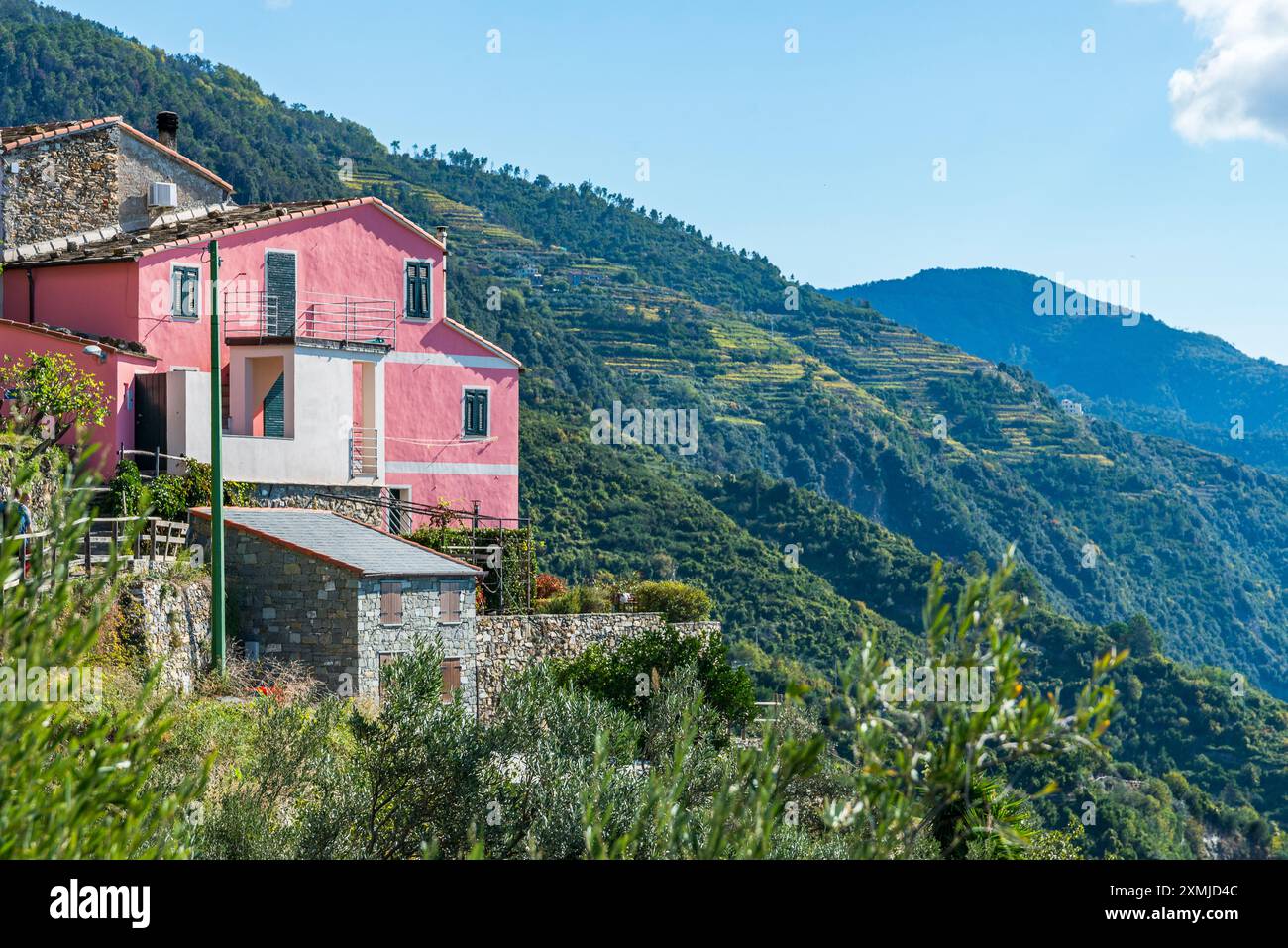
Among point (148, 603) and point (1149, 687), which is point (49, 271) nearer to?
point (148, 603)

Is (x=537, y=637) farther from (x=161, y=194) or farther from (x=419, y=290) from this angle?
(x=161, y=194)

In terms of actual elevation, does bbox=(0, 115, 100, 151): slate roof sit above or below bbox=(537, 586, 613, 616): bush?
above

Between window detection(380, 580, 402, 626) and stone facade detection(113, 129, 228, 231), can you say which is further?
stone facade detection(113, 129, 228, 231)

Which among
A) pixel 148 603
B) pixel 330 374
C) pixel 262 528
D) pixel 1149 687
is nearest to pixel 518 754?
pixel 148 603

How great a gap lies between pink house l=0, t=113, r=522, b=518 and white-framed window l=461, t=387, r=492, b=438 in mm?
44

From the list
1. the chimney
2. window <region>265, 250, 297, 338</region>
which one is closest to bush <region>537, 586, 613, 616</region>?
window <region>265, 250, 297, 338</region>

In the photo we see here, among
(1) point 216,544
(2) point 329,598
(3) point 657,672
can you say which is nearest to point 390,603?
(2) point 329,598

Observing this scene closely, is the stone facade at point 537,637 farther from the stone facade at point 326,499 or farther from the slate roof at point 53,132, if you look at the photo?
the slate roof at point 53,132

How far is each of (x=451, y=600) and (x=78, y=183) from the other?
14920mm

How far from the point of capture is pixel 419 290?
34.5 meters

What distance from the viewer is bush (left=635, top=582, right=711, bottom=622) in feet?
111

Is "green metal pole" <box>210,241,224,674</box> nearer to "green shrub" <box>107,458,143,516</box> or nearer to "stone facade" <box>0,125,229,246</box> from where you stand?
"green shrub" <box>107,458,143,516</box>
